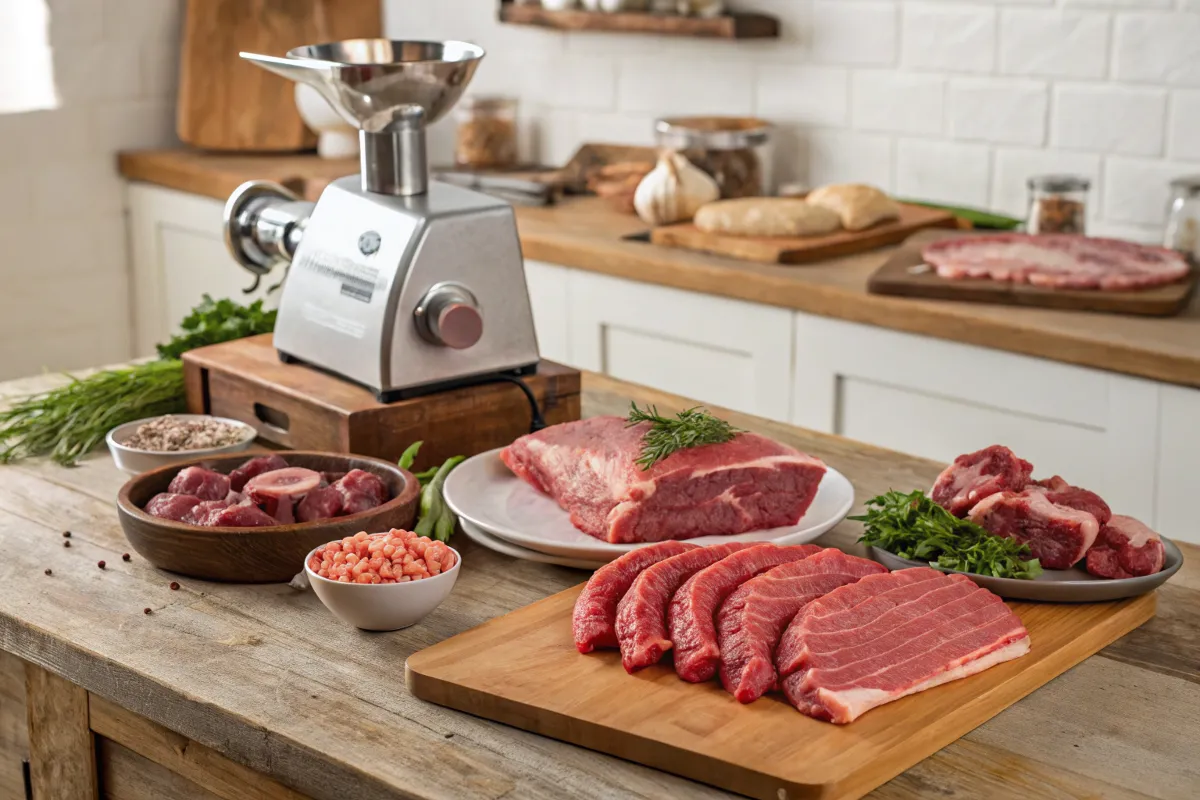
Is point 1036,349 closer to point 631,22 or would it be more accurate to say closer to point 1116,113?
point 1116,113

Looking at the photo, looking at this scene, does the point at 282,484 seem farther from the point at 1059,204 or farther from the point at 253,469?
the point at 1059,204

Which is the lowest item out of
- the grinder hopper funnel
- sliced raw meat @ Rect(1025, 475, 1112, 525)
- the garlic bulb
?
sliced raw meat @ Rect(1025, 475, 1112, 525)

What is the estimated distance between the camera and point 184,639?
1294 millimetres

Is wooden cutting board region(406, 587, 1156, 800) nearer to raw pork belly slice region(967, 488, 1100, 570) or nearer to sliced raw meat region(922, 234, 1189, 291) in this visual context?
raw pork belly slice region(967, 488, 1100, 570)

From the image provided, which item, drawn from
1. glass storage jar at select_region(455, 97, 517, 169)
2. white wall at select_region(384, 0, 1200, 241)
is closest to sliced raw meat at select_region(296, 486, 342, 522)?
white wall at select_region(384, 0, 1200, 241)

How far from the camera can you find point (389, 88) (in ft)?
5.40

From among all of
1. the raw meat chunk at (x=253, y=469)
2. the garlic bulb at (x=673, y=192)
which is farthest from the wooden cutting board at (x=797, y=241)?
the raw meat chunk at (x=253, y=469)

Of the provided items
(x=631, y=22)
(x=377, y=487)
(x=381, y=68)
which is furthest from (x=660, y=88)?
(x=377, y=487)

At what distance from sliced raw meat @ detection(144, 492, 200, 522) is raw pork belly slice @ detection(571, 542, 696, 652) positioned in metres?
0.42

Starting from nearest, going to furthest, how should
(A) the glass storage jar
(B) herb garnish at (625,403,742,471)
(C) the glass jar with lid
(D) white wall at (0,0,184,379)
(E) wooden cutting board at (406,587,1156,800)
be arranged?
1. (E) wooden cutting board at (406,587,1156,800)
2. (B) herb garnish at (625,403,742,471)
3. (C) the glass jar with lid
4. (A) the glass storage jar
5. (D) white wall at (0,0,184,379)

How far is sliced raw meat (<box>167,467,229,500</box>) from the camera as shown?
1490 millimetres

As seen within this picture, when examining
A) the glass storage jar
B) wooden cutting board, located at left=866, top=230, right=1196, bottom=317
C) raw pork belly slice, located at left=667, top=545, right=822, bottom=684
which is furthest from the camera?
the glass storage jar

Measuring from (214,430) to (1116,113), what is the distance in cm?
189

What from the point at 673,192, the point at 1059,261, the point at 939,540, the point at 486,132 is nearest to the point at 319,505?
the point at 939,540
